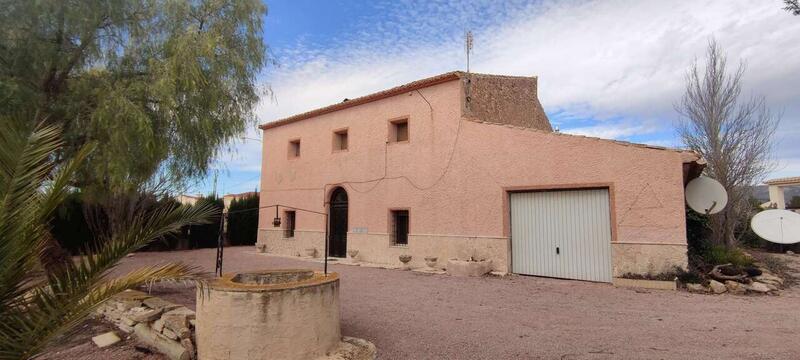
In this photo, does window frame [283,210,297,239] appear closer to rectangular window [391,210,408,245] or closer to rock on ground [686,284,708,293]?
rectangular window [391,210,408,245]

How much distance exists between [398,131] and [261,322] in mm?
11024

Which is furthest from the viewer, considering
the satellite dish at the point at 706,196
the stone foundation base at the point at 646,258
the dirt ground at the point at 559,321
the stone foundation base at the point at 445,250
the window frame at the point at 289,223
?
the window frame at the point at 289,223

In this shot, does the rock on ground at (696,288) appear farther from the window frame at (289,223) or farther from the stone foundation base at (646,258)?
the window frame at (289,223)

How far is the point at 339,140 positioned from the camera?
16906 mm

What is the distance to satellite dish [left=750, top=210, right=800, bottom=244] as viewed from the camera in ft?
41.5

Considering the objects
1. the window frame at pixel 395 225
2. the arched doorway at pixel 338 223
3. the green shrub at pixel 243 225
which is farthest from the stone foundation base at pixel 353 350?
the green shrub at pixel 243 225

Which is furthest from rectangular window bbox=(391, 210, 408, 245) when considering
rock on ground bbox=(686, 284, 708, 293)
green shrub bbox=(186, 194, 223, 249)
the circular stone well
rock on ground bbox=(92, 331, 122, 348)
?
green shrub bbox=(186, 194, 223, 249)

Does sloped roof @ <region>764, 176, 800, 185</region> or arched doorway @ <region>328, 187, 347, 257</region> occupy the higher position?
sloped roof @ <region>764, 176, 800, 185</region>

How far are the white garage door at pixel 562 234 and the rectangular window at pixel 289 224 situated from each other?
33.6 ft

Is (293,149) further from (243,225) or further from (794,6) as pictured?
(794,6)

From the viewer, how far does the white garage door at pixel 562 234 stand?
10.3 m

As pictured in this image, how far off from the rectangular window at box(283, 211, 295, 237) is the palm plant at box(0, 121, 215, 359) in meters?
15.4

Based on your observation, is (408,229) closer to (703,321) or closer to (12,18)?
(703,321)

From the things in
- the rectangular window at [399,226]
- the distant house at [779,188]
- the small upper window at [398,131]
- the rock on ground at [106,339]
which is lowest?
the rock on ground at [106,339]
